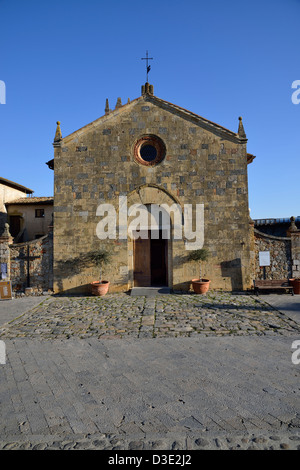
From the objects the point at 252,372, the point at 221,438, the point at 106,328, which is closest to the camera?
the point at 221,438

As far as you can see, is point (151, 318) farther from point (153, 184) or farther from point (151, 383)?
point (153, 184)

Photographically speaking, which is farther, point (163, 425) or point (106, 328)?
point (106, 328)

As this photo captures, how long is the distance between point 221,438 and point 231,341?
10.6 feet

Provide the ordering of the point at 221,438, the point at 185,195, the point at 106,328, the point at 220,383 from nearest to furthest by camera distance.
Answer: the point at 221,438, the point at 220,383, the point at 106,328, the point at 185,195

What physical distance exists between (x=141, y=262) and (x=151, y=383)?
26.9 ft

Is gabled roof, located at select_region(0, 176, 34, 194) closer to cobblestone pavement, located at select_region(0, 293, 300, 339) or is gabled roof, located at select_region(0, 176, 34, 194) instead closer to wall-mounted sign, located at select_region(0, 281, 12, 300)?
wall-mounted sign, located at select_region(0, 281, 12, 300)

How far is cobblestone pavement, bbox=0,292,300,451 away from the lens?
3266 millimetres

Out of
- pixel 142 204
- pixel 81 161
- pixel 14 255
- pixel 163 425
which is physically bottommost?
pixel 163 425

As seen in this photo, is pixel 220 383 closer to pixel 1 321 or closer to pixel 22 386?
pixel 22 386

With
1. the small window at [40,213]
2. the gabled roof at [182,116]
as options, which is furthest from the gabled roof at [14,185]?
the gabled roof at [182,116]

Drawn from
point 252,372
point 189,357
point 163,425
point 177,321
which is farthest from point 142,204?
point 163,425

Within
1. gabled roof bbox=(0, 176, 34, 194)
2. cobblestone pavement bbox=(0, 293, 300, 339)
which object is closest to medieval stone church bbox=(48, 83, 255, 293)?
cobblestone pavement bbox=(0, 293, 300, 339)

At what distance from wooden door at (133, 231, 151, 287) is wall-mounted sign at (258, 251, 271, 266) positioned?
4.94 m

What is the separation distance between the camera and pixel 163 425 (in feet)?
11.3
